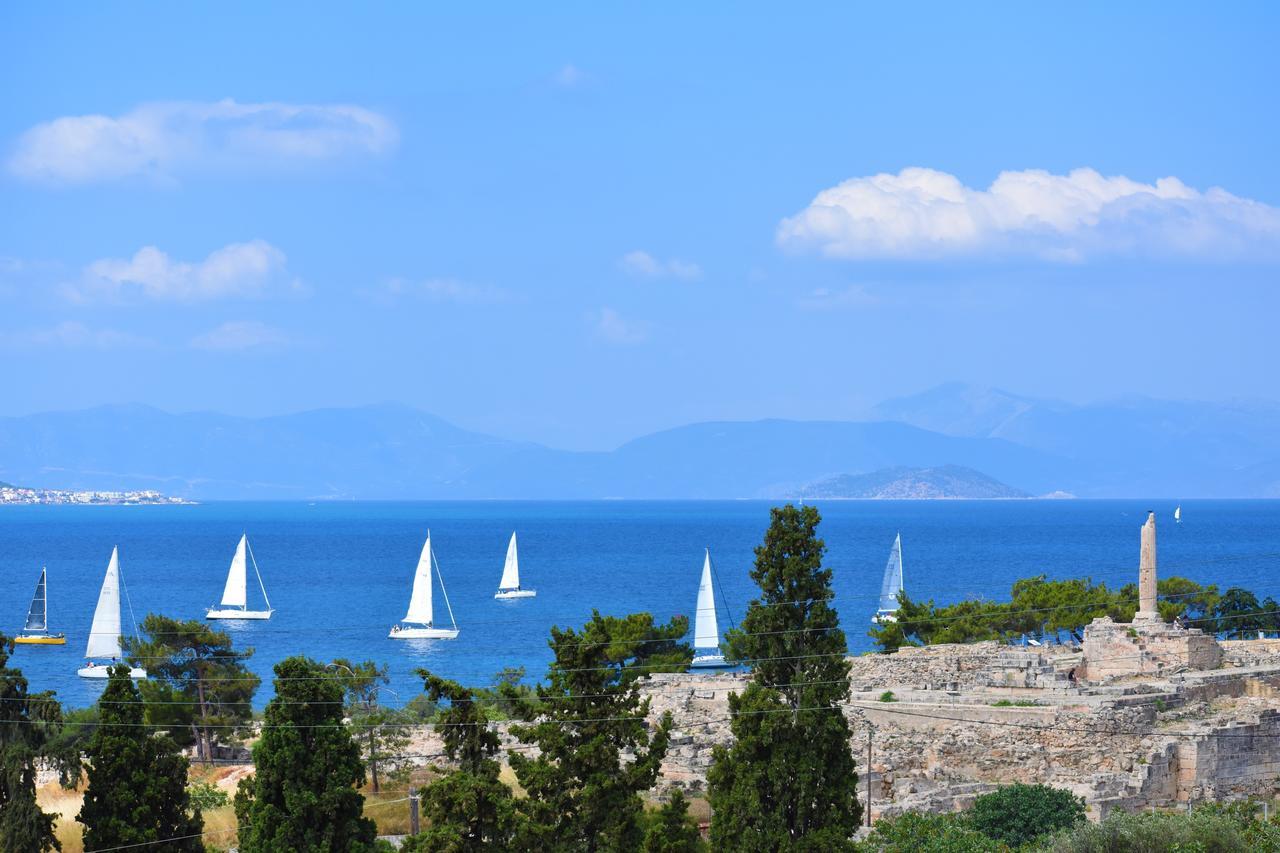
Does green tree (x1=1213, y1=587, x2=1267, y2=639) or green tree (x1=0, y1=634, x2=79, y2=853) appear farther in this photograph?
green tree (x1=1213, y1=587, x2=1267, y2=639)

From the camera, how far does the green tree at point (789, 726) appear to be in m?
24.4

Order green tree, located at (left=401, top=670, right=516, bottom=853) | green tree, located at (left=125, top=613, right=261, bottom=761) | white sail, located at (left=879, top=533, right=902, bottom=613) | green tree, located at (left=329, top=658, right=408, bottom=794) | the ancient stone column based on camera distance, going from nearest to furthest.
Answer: green tree, located at (left=401, top=670, right=516, bottom=853) → green tree, located at (left=329, top=658, right=408, bottom=794) → green tree, located at (left=125, top=613, right=261, bottom=761) → the ancient stone column → white sail, located at (left=879, top=533, right=902, bottom=613)

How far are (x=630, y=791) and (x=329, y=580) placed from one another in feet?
364

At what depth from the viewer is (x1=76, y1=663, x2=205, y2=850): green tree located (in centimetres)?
2331

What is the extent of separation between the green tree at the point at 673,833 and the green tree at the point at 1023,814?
732cm

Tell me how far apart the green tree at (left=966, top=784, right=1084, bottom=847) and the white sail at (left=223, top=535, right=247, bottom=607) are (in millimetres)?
76846

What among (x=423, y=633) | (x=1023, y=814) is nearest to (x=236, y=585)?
(x=423, y=633)

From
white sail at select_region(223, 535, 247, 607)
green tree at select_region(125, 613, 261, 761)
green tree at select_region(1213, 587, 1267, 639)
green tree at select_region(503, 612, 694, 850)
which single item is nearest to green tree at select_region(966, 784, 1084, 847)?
green tree at select_region(503, 612, 694, 850)

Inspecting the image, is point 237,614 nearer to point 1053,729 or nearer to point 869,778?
point 1053,729

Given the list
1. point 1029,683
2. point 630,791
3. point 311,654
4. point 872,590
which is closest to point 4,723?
point 630,791

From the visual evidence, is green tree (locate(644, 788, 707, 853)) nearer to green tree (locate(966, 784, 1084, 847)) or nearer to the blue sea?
green tree (locate(966, 784, 1084, 847))

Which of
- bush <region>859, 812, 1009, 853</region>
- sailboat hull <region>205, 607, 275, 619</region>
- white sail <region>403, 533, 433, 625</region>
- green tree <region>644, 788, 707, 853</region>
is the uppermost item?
white sail <region>403, 533, 433, 625</region>

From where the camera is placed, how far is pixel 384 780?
35625 mm

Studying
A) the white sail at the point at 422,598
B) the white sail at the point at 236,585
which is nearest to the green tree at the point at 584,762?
the white sail at the point at 422,598
